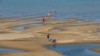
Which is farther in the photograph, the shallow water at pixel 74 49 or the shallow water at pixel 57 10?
the shallow water at pixel 57 10

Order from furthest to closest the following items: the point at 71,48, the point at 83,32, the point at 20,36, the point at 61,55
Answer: the point at 83,32 < the point at 20,36 < the point at 71,48 < the point at 61,55

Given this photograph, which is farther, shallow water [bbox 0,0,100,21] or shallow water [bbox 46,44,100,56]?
shallow water [bbox 0,0,100,21]

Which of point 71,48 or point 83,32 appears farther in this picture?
point 83,32

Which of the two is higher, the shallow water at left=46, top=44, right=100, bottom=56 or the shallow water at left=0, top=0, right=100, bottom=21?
the shallow water at left=46, top=44, right=100, bottom=56

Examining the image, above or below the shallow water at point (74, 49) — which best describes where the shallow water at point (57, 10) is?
below

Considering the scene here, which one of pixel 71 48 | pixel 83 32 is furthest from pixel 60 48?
pixel 83 32

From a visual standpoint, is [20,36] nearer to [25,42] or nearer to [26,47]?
[25,42]

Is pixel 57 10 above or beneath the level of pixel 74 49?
beneath

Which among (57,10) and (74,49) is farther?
(57,10)
